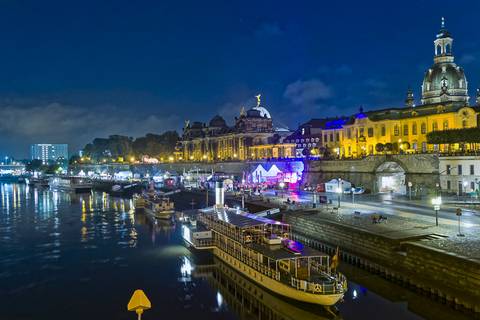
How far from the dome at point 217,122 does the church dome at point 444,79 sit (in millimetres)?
88936

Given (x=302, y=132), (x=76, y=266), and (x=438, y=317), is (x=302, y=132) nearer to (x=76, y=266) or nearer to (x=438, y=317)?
(x=76, y=266)

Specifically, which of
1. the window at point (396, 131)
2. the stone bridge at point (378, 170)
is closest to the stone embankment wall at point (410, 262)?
the stone bridge at point (378, 170)

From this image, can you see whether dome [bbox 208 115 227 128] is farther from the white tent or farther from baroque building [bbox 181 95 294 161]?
the white tent

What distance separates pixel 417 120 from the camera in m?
76.2

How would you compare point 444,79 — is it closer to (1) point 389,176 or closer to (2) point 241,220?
(1) point 389,176

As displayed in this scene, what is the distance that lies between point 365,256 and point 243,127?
368 feet

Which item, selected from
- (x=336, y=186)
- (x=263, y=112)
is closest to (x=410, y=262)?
(x=336, y=186)

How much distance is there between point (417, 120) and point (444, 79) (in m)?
28.3

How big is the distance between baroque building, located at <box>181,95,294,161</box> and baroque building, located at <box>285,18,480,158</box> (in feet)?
68.4

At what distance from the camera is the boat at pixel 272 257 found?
27.4 meters

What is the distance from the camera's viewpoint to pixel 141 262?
138 feet

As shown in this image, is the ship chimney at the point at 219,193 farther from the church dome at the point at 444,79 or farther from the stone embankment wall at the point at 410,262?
the church dome at the point at 444,79

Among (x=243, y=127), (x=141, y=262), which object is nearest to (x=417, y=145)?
(x=141, y=262)

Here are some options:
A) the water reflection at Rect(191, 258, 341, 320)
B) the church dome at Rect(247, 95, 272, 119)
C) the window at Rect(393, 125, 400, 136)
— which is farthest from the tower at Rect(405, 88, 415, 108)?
the water reflection at Rect(191, 258, 341, 320)
